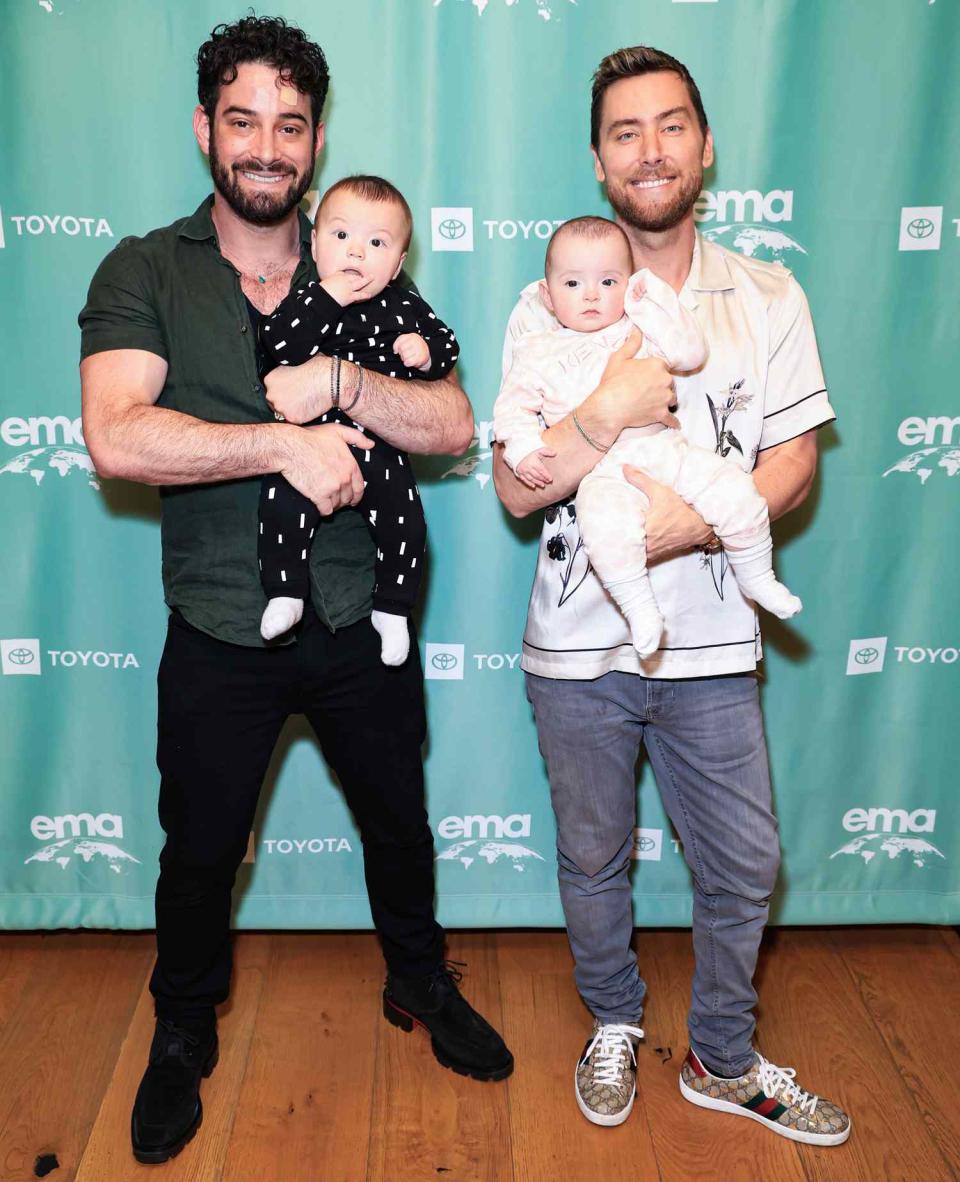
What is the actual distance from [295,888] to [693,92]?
2013 mm

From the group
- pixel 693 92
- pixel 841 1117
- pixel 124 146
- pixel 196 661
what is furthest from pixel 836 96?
pixel 841 1117

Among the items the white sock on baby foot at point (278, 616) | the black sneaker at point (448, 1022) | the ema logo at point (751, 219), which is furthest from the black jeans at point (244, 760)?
the ema logo at point (751, 219)

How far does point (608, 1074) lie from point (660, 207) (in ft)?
5.51

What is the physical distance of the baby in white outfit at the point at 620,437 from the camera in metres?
1.87

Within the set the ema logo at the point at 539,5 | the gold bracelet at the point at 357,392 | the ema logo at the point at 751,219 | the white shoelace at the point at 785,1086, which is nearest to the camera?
the gold bracelet at the point at 357,392

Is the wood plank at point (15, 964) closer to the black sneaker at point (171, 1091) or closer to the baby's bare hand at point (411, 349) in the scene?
the black sneaker at point (171, 1091)

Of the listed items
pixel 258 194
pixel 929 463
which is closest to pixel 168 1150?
pixel 258 194

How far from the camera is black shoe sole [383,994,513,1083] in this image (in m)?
2.31

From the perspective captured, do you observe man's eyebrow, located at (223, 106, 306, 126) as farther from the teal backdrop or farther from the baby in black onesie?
the teal backdrop

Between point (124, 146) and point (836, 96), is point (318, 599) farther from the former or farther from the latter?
point (836, 96)

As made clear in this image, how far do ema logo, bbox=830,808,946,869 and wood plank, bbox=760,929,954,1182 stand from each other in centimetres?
24

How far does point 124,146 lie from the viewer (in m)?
2.34

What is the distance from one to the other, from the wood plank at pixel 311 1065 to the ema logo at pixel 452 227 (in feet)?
5.57

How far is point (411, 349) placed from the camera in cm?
202
